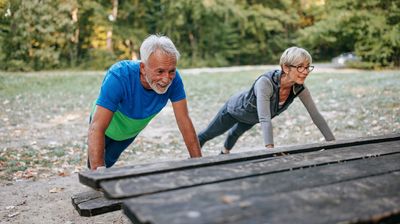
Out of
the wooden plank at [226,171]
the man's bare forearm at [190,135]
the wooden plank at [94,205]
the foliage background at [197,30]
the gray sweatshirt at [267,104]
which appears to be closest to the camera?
the wooden plank at [226,171]

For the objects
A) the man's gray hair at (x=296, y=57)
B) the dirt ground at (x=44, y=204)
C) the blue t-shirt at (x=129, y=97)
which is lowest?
the dirt ground at (x=44, y=204)

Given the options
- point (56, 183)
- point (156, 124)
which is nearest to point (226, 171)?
point (56, 183)

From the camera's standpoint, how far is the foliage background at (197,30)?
20391mm

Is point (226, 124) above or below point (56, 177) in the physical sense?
above

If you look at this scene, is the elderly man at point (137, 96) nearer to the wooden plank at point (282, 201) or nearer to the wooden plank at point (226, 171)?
the wooden plank at point (226, 171)

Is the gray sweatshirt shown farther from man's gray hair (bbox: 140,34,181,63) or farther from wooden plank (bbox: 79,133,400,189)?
man's gray hair (bbox: 140,34,181,63)

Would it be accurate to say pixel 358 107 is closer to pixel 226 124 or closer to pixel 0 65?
pixel 226 124

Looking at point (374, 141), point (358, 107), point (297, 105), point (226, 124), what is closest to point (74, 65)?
point (297, 105)

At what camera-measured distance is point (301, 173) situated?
1.73 m

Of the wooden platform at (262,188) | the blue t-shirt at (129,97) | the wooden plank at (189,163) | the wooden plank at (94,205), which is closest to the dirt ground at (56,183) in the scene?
the blue t-shirt at (129,97)

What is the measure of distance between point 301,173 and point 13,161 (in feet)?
15.8

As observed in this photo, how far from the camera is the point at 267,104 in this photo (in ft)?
11.5

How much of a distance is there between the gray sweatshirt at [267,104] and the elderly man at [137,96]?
671 millimetres

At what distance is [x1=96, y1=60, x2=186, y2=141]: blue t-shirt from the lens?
2.79m
